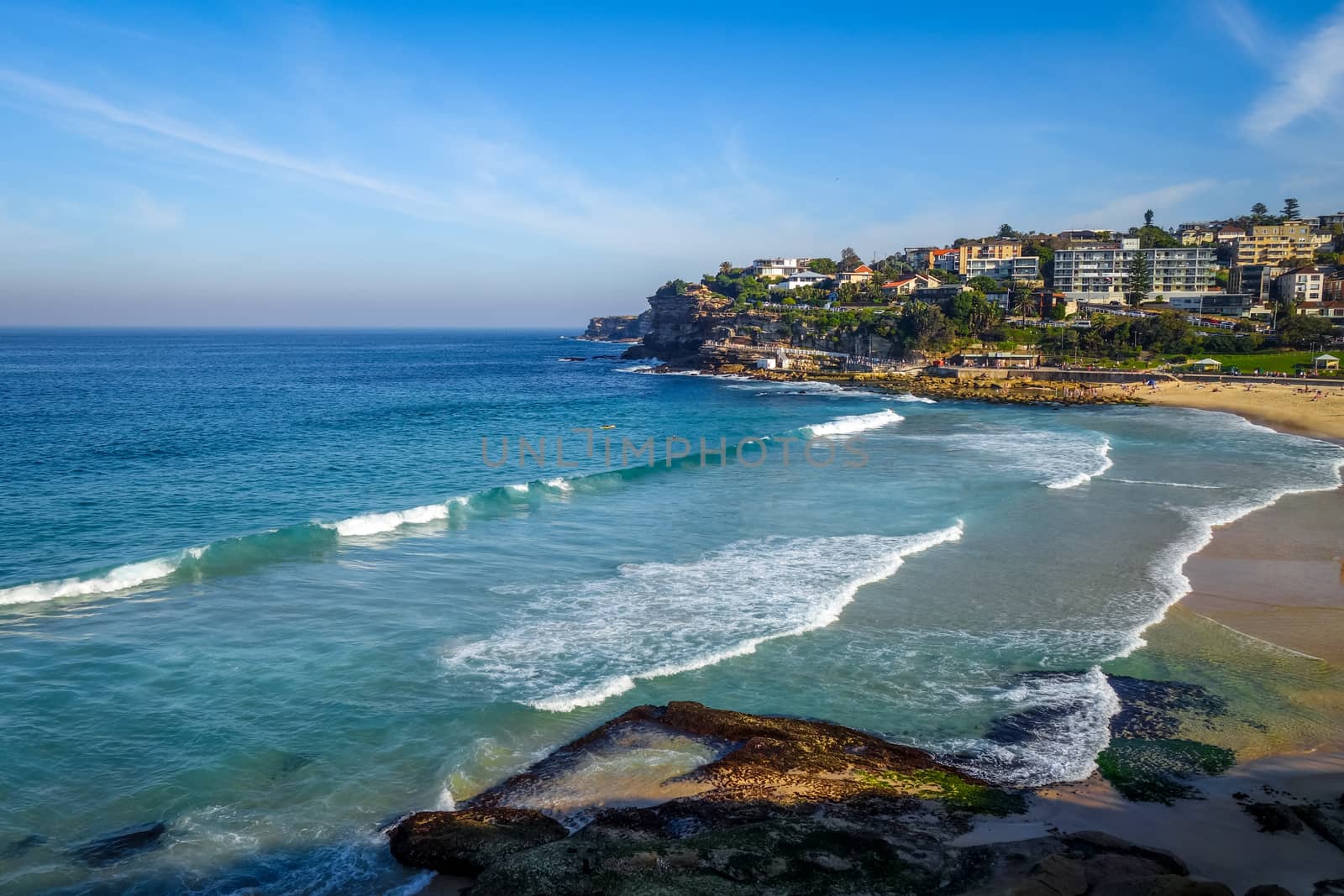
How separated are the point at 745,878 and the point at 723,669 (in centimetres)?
726

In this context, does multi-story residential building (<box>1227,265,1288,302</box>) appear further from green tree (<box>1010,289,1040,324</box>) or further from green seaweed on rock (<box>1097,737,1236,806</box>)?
green seaweed on rock (<box>1097,737,1236,806</box>)

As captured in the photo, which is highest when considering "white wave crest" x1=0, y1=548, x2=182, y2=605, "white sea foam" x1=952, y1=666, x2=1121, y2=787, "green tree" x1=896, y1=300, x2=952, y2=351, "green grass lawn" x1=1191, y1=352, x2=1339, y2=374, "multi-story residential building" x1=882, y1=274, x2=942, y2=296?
"multi-story residential building" x1=882, y1=274, x2=942, y2=296

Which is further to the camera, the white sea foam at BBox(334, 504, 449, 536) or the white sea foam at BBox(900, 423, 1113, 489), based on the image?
the white sea foam at BBox(900, 423, 1113, 489)

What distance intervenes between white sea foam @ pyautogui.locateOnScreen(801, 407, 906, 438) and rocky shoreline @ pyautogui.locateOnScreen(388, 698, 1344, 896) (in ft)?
120

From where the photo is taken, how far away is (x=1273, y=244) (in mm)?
128625

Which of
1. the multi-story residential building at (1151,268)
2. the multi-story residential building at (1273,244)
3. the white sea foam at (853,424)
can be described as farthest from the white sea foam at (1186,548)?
the multi-story residential building at (1273,244)

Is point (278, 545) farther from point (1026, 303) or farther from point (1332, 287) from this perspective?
point (1332, 287)

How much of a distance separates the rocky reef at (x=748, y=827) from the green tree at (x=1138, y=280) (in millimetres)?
113184

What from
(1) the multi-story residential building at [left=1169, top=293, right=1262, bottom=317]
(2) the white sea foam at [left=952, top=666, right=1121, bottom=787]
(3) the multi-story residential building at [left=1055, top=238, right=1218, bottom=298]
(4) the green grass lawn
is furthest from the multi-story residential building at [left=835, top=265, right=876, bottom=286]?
(2) the white sea foam at [left=952, top=666, right=1121, bottom=787]

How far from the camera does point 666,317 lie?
13450 centimetres

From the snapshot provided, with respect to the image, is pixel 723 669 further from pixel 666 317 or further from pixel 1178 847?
pixel 666 317

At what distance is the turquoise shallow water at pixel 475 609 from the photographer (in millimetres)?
12281

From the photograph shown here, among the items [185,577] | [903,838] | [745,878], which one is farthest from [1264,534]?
[185,577]

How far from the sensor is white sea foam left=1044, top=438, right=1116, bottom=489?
109 feet
